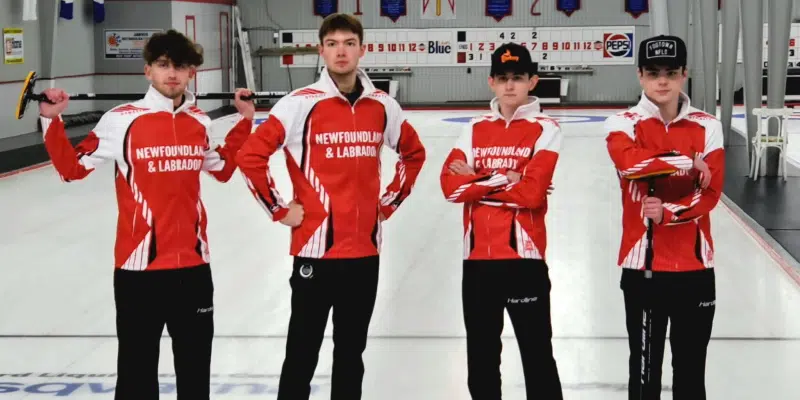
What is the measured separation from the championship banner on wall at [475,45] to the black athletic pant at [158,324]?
25016mm

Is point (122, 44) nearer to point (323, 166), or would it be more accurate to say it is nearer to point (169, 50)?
point (169, 50)

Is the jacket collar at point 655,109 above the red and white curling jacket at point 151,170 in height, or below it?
above

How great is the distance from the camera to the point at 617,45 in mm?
28969

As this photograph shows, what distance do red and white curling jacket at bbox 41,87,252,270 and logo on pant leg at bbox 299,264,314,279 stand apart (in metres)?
0.38

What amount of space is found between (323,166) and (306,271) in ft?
1.34

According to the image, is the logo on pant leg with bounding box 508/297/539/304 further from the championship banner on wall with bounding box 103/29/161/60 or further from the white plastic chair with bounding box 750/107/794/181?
the championship banner on wall with bounding box 103/29/161/60

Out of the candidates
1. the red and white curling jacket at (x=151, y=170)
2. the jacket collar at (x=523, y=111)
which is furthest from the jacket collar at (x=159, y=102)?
the jacket collar at (x=523, y=111)

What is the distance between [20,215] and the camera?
11828mm

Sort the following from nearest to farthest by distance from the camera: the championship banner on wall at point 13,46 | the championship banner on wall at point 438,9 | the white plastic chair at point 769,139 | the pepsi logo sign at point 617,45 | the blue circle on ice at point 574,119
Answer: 1. the white plastic chair at point 769,139
2. the championship banner on wall at point 13,46
3. the blue circle on ice at point 574,119
4. the pepsi logo sign at point 617,45
5. the championship banner on wall at point 438,9

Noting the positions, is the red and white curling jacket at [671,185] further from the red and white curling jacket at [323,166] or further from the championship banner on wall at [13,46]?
the championship banner on wall at [13,46]

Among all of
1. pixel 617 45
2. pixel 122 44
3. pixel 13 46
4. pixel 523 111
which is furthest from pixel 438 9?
pixel 523 111

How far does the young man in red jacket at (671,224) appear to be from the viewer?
4254 mm

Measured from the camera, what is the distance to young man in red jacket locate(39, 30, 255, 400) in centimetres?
429

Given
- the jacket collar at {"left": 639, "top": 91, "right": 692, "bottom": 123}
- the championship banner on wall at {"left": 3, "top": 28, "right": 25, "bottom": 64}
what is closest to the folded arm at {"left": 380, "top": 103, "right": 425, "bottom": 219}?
the jacket collar at {"left": 639, "top": 91, "right": 692, "bottom": 123}
